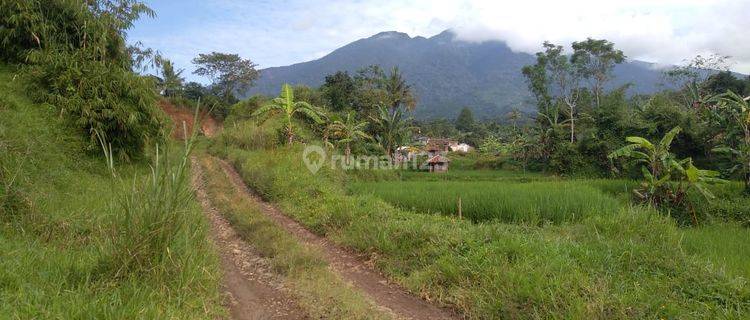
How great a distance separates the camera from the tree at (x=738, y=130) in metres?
12.0

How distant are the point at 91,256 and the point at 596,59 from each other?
4319cm

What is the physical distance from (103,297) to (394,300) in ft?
8.90

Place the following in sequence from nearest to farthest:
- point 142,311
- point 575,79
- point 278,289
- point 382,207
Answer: point 142,311 < point 278,289 < point 382,207 < point 575,79

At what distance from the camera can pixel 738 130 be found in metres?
13.3

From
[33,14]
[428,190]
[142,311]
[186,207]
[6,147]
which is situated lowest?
[428,190]

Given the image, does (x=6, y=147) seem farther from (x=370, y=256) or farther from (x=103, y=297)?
(x=370, y=256)

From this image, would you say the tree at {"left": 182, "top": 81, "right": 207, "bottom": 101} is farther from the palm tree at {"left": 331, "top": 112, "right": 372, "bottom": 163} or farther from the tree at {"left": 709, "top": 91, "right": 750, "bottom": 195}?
the tree at {"left": 709, "top": 91, "right": 750, "bottom": 195}

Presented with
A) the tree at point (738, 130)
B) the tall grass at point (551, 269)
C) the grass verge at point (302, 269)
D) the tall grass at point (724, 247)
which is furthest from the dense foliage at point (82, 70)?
the tree at point (738, 130)

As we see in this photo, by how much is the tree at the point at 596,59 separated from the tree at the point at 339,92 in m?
22.3

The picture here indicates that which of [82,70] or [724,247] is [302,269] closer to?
[82,70]

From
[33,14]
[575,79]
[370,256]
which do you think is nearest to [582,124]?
[575,79]

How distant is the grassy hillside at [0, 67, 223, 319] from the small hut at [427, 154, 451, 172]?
25.1 metres

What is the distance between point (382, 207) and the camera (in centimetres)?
798

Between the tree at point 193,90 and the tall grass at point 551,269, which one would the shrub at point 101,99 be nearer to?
the tall grass at point 551,269
